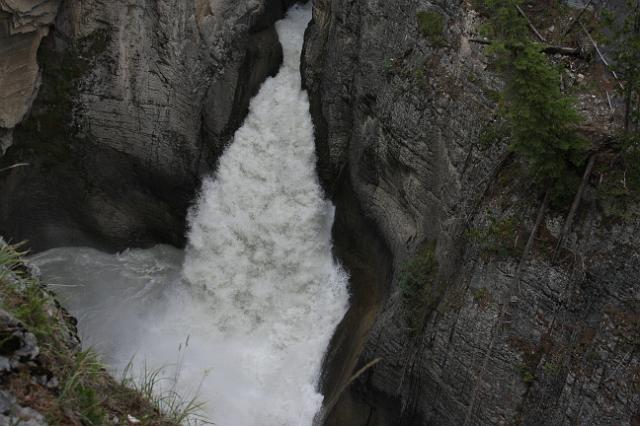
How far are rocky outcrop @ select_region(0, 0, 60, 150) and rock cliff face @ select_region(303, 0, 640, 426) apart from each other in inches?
250

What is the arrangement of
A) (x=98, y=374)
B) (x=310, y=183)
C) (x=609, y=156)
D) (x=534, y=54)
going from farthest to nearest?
1. (x=310, y=183)
2. (x=609, y=156)
3. (x=534, y=54)
4. (x=98, y=374)

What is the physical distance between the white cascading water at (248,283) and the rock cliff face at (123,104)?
0.70m

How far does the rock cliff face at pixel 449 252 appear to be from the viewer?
9.28 m

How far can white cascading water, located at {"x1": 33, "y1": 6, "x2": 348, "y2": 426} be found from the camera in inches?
549

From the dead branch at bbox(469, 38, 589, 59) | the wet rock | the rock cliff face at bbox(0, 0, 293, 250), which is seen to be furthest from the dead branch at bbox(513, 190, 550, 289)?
the rock cliff face at bbox(0, 0, 293, 250)

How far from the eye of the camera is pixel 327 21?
50.7 feet

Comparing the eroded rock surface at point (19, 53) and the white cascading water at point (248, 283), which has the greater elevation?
the eroded rock surface at point (19, 53)

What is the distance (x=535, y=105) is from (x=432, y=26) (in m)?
4.15

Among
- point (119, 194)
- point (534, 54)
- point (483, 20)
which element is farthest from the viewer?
point (119, 194)

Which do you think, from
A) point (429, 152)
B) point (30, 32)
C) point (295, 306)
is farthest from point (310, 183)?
point (30, 32)

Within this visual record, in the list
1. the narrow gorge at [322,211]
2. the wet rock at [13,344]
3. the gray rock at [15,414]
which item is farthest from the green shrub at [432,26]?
the gray rock at [15,414]

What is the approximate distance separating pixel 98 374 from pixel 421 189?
8.19 m

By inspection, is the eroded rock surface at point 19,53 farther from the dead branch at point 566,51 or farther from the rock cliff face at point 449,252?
the dead branch at point 566,51

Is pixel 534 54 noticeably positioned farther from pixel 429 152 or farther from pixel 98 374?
pixel 98 374
